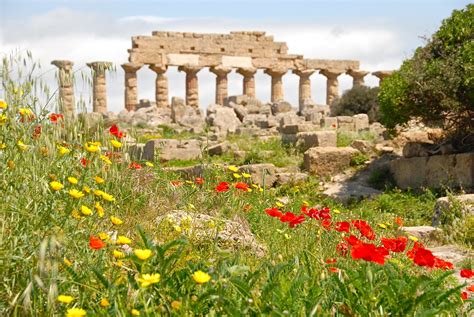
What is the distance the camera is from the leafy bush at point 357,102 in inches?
1017

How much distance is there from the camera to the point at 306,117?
89.9 feet

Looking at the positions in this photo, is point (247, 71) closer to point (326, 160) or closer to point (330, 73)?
point (330, 73)

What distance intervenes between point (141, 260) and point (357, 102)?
23.3 m

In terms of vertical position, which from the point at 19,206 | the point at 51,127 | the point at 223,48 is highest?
the point at 223,48

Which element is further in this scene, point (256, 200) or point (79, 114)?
point (256, 200)

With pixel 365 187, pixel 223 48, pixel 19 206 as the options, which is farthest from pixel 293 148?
pixel 223 48

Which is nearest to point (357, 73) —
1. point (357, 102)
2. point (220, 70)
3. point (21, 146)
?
point (220, 70)

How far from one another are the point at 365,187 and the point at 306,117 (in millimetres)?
12945

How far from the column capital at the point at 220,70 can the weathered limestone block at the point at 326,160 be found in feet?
71.2

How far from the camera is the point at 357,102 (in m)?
26.2

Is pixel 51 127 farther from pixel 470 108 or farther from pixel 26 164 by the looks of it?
pixel 470 108

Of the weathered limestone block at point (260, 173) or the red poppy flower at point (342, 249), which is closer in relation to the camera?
the red poppy flower at point (342, 249)

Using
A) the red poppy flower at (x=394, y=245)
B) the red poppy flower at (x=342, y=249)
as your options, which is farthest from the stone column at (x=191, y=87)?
the red poppy flower at (x=394, y=245)

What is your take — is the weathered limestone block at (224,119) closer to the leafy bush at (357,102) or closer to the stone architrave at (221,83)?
the leafy bush at (357,102)
